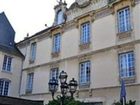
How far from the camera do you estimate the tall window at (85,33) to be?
18.7m

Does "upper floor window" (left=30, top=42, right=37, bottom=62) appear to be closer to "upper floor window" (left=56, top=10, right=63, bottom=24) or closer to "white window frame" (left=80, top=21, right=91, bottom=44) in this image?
"upper floor window" (left=56, top=10, right=63, bottom=24)

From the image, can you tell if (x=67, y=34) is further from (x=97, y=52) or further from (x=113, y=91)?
(x=113, y=91)

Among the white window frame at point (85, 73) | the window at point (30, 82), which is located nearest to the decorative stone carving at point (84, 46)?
the white window frame at point (85, 73)

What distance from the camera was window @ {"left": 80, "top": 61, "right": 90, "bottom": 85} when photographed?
1775 centimetres

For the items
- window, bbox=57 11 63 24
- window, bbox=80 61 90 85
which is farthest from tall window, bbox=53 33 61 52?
window, bbox=80 61 90 85

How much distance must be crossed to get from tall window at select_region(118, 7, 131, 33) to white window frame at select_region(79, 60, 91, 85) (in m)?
3.40

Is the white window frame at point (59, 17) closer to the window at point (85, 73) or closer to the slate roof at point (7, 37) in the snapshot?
the window at point (85, 73)

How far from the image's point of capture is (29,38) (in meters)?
24.6

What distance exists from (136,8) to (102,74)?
4764 millimetres

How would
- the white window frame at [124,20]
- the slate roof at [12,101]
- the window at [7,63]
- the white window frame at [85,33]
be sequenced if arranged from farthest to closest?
the window at [7,63] < the white window frame at [85,33] < the slate roof at [12,101] < the white window frame at [124,20]

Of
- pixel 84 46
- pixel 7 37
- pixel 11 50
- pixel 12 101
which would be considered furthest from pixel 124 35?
pixel 7 37

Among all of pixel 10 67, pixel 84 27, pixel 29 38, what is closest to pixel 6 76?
pixel 10 67

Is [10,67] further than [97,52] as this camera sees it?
Yes

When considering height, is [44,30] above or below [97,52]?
above
